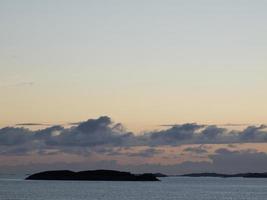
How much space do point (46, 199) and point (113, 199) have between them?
1705 centimetres

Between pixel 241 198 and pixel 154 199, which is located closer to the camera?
pixel 154 199

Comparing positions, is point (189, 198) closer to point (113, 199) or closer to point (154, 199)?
point (154, 199)

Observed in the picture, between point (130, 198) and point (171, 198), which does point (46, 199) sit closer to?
point (130, 198)

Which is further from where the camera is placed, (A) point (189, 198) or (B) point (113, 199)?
(A) point (189, 198)

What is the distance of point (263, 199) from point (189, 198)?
2077cm

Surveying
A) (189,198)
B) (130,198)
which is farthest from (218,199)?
(130,198)

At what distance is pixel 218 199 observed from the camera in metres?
174

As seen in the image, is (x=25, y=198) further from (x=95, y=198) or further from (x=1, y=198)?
(x=95, y=198)

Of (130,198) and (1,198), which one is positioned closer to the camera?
(1,198)

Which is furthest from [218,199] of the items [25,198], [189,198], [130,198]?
[25,198]

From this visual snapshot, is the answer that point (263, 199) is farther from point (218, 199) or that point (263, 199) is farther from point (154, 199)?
point (154, 199)

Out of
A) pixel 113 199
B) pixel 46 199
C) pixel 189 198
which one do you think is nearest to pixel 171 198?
pixel 189 198

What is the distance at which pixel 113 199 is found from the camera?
165m

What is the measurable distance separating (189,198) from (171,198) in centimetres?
515
